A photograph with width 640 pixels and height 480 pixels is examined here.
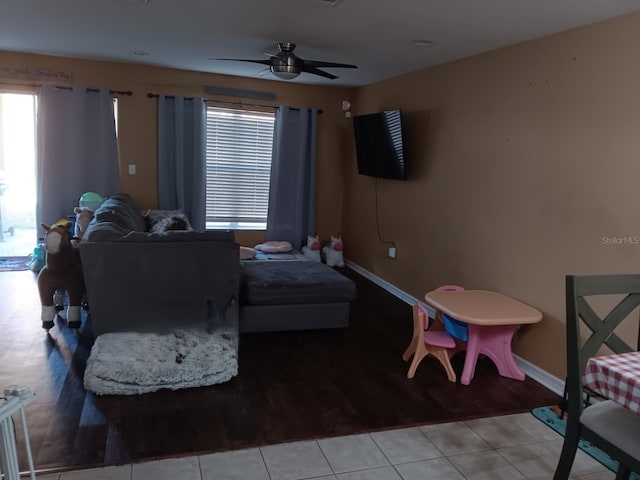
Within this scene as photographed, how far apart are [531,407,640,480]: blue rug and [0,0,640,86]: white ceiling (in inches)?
86.5

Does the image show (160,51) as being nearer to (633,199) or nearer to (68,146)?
(68,146)

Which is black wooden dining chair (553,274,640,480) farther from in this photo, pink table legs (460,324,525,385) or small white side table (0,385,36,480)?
small white side table (0,385,36,480)

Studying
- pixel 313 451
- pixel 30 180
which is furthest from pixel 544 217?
pixel 30 180

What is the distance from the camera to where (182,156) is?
18.0 ft

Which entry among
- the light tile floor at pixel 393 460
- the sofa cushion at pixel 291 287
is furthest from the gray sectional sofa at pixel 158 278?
the light tile floor at pixel 393 460

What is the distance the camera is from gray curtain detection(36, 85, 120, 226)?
5027 mm

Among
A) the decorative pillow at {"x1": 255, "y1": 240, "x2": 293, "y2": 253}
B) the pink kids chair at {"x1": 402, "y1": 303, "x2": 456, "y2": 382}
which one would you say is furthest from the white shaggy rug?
the decorative pillow at {"x1": 255, "y1": 240, "x2": 293, "y2": 253}

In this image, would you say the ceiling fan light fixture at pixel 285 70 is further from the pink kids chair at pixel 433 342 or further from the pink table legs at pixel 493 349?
the pink table legs at pixel 493 349

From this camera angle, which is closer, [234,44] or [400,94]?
[234,44]

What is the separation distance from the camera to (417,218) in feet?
15.1

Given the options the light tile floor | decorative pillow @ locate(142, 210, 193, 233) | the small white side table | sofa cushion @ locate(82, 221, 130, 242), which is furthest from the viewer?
decorative pillow @ locate(142, 210, 193, 233)

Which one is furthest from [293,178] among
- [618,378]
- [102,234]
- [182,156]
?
[618,378]

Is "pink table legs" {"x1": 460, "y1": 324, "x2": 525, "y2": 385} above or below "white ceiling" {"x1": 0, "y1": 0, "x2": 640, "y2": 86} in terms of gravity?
below

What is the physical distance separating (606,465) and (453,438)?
693mm
